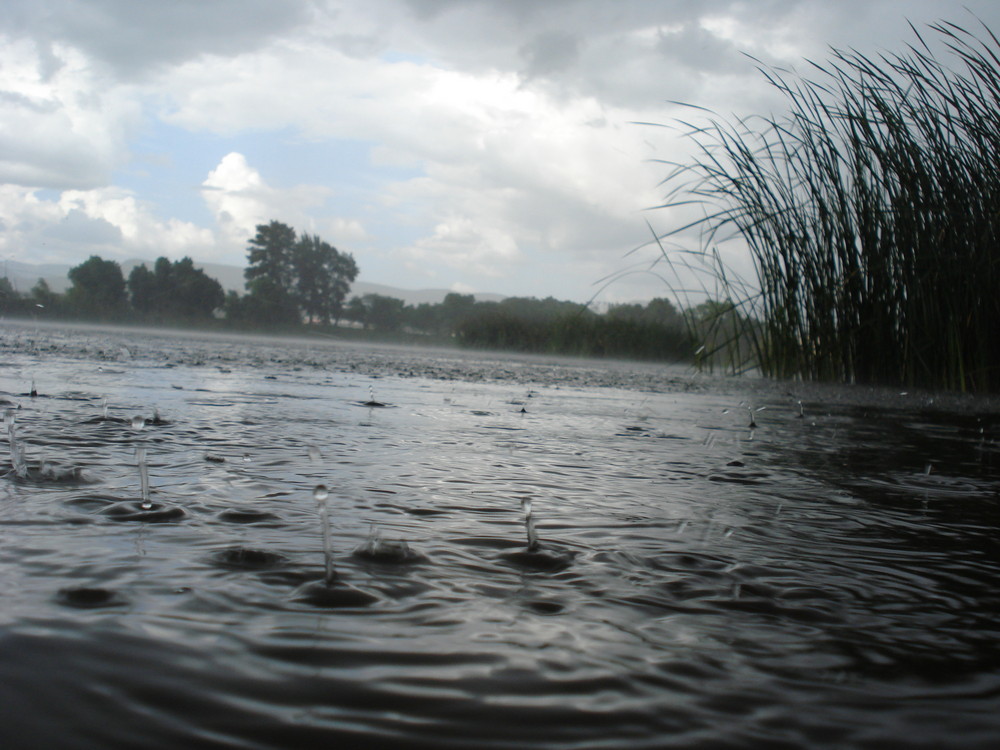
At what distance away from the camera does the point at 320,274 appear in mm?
54031

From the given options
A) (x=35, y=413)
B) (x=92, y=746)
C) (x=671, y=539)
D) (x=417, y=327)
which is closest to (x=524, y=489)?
(x=671, y=539)

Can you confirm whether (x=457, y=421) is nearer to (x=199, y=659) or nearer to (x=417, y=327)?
(x=199, y=659)

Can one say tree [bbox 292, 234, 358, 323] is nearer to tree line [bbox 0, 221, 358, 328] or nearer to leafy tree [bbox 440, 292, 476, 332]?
tree line [bbox 0, 221, 358, 328]

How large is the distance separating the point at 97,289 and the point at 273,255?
1051 inches

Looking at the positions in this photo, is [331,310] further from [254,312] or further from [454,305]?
[454,305]

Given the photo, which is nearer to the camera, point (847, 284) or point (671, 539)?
point (671, 539)

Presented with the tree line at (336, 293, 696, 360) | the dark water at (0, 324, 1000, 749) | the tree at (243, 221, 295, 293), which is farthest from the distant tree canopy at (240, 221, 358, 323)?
the dark water at (0, 324, 1000, 749)

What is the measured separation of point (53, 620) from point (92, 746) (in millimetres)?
313

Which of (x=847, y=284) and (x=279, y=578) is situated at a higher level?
(x=847, y=284)

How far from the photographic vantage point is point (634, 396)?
239 inches

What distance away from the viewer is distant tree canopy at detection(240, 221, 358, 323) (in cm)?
5031

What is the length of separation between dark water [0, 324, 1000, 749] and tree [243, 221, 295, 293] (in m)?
58.0

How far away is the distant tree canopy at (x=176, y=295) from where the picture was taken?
3597 cm

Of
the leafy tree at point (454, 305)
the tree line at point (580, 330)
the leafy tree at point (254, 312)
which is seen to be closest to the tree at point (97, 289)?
the leafy tree at point (254, 312)
